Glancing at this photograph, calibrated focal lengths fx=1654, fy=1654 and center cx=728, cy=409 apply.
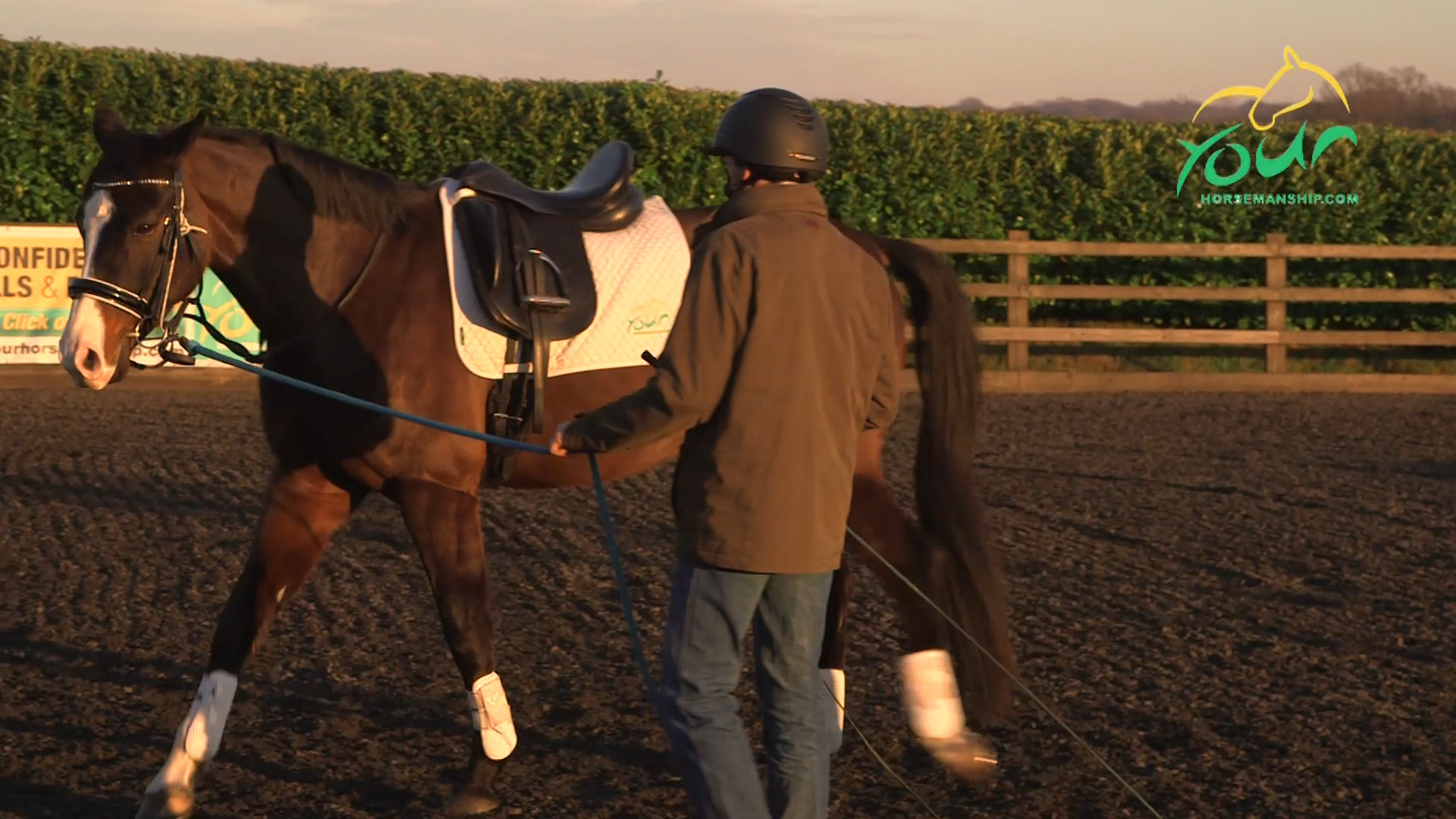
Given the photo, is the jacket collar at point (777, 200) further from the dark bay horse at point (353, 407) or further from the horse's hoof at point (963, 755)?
the horse's hoof at point (963, 755)

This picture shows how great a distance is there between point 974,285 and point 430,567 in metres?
11.6

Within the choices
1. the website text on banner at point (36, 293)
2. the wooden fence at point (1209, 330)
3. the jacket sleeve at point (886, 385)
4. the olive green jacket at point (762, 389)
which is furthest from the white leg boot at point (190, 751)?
the wooden fence at point (1209, 330)

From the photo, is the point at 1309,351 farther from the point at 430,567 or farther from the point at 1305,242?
the point at 430,567

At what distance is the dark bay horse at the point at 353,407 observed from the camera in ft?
14.1

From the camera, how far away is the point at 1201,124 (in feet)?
58.3

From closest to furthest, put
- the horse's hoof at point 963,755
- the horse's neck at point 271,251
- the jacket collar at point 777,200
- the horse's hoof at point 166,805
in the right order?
the jacket collar at point 777,200, the horse's hoof at point 166,805, the horse's hoof at point 963,755, the horse's neck at point 271,251

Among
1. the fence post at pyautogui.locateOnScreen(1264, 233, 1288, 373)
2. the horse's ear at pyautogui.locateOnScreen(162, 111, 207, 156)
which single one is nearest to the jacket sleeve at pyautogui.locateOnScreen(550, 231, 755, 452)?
the horse's ear at pyautogui.locateOnScreen(162, 111, 207, 156)

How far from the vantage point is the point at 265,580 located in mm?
4559

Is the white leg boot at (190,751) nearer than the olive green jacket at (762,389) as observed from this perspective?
No

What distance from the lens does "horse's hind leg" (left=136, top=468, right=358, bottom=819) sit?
4340 mm

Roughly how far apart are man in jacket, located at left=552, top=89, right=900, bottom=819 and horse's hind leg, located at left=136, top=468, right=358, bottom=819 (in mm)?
1484

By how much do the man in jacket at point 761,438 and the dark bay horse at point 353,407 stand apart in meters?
1.23

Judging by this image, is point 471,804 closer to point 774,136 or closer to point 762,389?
point 762,389

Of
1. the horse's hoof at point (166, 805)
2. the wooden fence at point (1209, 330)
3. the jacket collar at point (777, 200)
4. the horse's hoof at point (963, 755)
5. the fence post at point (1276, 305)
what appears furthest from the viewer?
the fence post at point (1276, 305)
